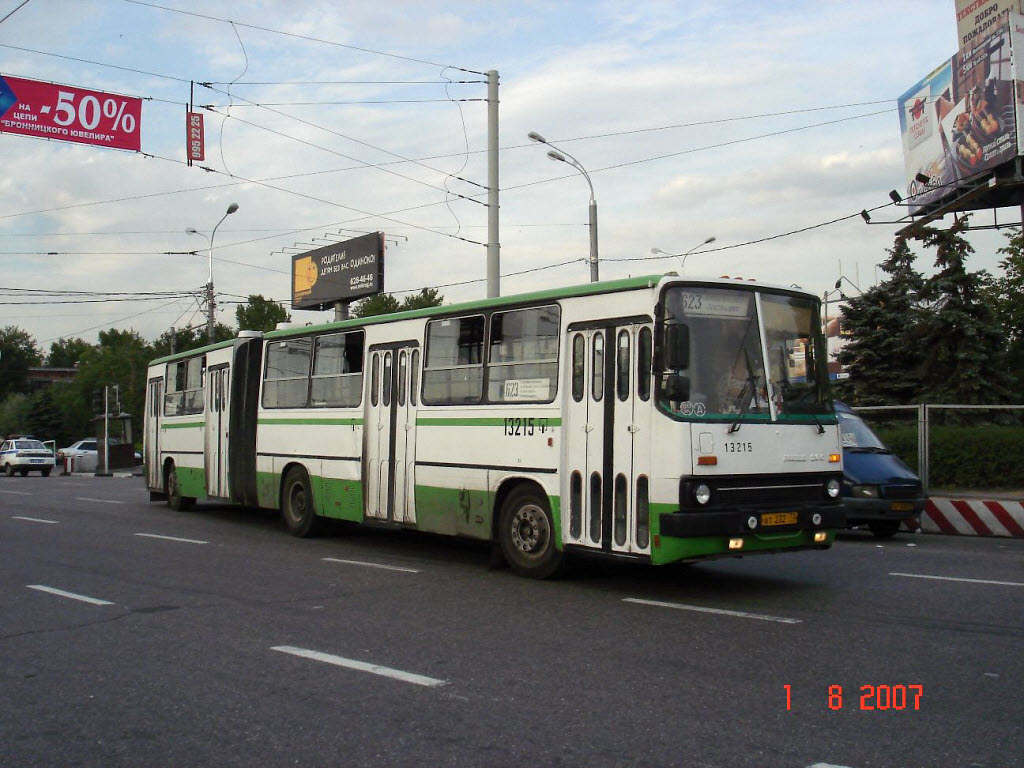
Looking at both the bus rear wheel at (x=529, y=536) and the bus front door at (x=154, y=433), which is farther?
the bus front door at (x=154, y=433)

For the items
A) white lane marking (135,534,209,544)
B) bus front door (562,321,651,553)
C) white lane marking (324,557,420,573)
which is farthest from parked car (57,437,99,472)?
bus front door (562,321,651,553)

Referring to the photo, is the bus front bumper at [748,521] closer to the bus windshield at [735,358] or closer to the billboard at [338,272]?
the bus windshield at [735,358]

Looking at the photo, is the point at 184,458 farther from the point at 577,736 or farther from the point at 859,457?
the point at 577,736

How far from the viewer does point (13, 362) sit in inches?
5133

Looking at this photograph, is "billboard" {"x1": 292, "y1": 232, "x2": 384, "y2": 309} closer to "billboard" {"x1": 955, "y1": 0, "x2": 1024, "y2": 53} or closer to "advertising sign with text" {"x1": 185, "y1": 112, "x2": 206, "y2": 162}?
"billboard" {"x1": 955, "y1": 0, "x2": 1024, "y2": 53}

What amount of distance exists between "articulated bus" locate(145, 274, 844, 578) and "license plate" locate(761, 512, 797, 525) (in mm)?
18

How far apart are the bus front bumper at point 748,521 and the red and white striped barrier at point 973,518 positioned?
739 cm

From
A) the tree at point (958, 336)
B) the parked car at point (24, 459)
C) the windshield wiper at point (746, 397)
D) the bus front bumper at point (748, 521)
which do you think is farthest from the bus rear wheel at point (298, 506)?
the parked car at point (24, 459)

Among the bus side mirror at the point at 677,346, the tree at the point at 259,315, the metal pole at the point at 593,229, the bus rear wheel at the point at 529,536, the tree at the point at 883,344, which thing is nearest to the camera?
the bus side mirror at the point at 677,346

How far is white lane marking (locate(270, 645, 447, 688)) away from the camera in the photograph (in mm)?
6473

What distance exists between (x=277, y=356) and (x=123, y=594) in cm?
654

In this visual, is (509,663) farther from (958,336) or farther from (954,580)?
(958,336)

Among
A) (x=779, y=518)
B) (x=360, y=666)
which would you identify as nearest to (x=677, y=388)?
(x=779, y=518)

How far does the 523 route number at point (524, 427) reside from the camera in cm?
1051
